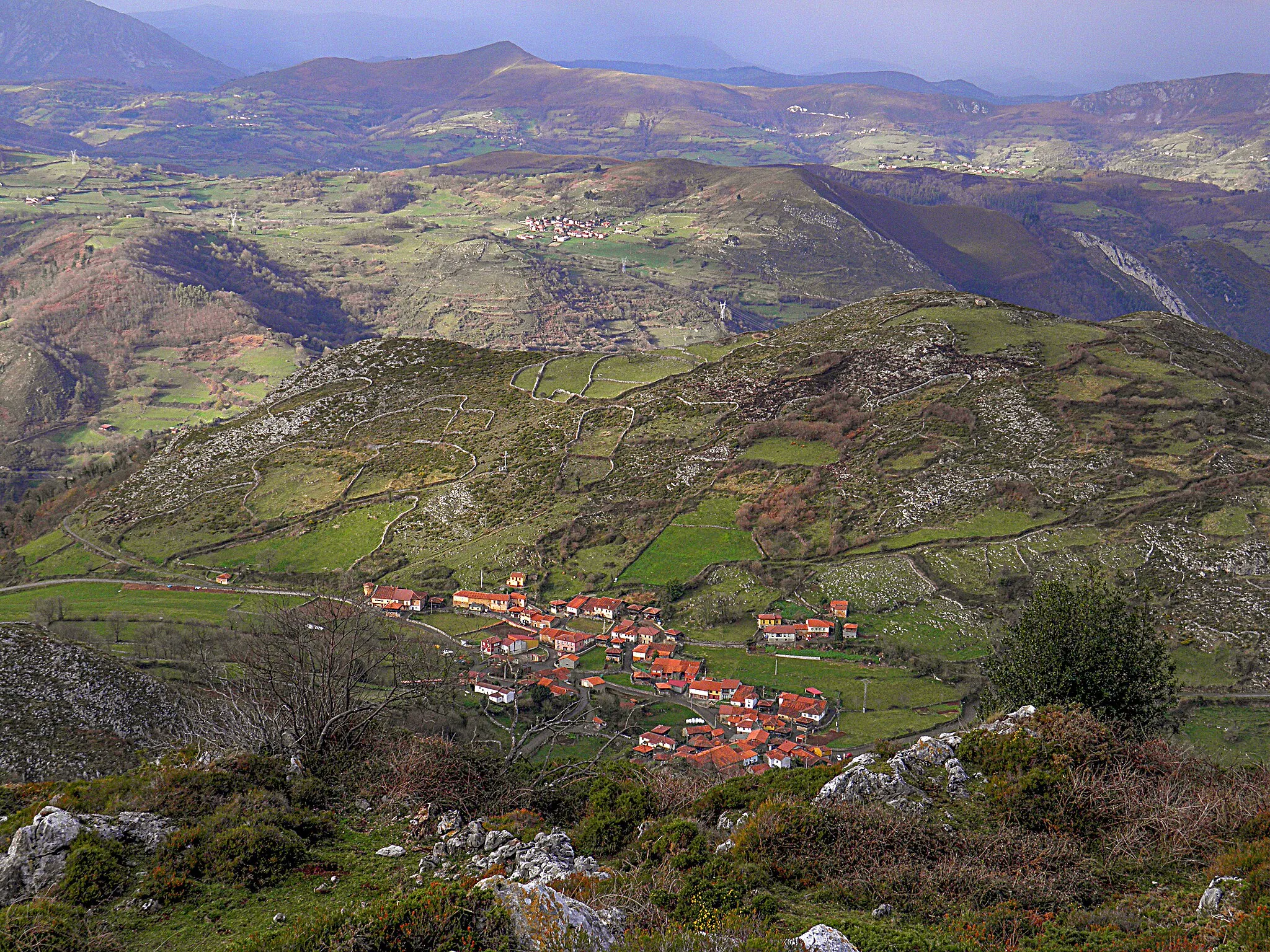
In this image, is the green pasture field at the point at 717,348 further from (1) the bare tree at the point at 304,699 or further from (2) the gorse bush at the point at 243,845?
(2) the gorse bush at the point at 243,845

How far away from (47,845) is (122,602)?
47.1 meters

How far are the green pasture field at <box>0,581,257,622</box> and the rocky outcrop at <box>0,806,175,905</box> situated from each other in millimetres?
39774

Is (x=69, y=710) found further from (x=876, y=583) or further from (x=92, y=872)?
(x=876, y=583)

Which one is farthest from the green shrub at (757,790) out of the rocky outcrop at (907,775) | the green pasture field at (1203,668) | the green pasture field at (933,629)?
the green pasture field at (933,629)

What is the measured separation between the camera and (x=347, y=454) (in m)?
70.9

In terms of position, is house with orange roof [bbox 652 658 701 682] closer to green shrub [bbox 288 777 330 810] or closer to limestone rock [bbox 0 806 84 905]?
green shrub [bbox 288 777 330 810]

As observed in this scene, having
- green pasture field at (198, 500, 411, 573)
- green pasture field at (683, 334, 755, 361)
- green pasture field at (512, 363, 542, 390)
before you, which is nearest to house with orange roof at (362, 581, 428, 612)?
green pasture field at (198, 500, 411, 573)

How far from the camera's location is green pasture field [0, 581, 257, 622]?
50.0m

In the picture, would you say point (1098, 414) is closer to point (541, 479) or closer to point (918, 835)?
point (541, 479)

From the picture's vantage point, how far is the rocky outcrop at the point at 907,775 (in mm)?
14977

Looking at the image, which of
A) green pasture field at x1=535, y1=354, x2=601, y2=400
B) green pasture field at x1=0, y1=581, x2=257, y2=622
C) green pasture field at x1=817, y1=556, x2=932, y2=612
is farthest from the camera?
green pasture field at x1=535, y1=354, x2=601, y2=400

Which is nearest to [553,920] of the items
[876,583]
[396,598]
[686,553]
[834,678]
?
[834,678]

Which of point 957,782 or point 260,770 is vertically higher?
point 260,770

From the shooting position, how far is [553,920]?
10.1m
